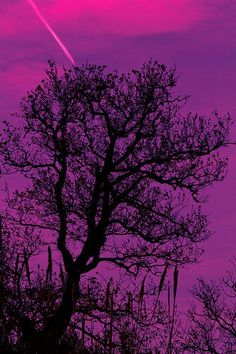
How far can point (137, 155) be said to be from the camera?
1232 inches

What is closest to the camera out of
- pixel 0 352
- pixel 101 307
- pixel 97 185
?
pixel 0 352

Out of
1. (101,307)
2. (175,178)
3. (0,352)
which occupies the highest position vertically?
(175,178)

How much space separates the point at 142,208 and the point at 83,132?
347cm

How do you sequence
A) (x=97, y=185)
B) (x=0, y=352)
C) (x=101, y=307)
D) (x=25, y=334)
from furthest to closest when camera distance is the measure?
1. (x=97, y=185)
2. (x=101, y=307)
3. (x=25, y=334)
4. (x=0, y=352)

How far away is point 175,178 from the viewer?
31.5m

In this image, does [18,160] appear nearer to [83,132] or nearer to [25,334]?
[83,132]

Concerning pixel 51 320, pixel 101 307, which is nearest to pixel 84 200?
pixel 101 307

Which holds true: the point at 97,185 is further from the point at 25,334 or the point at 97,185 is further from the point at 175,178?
the point at 25,334

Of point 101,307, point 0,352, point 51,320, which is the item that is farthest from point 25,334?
point 101,307

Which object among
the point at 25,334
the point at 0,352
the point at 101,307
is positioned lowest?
the point at 0,352

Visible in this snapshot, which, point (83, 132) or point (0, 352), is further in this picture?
point (83, 132)

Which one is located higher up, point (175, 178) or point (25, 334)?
point (175, 178)

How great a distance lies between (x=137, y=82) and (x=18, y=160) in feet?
17.2

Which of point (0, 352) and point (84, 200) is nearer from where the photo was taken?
point (0, 352)
